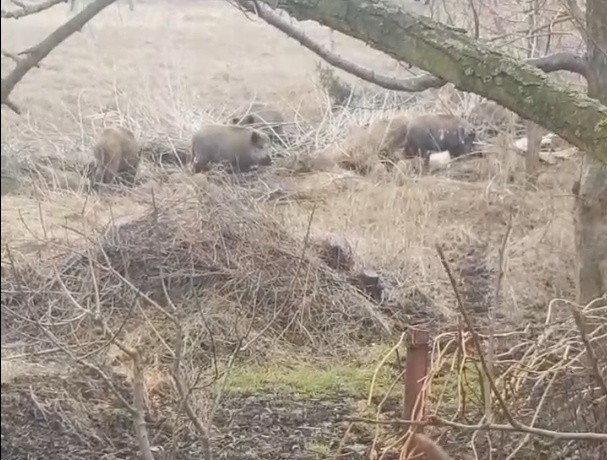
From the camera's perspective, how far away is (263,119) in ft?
7.33

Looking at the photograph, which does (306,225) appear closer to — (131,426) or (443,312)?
(443,312)

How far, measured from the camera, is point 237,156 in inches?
84.2

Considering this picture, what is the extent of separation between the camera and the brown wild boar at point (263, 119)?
2170mm

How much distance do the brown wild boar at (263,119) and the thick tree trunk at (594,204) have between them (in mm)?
801

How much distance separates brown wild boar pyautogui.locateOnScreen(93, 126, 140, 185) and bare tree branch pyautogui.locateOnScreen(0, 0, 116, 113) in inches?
34.2

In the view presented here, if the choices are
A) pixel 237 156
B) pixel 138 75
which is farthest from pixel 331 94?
pixel 138 75

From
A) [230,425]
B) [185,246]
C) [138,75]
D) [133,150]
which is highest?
[138,75]

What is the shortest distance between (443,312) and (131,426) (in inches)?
26.5

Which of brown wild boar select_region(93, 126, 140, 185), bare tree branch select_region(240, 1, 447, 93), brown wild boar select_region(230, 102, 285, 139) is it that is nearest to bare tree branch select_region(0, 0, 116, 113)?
bare tree branch select_region(240, 1, 447, 93)

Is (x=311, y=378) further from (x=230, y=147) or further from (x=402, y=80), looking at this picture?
(x=230, y=147)

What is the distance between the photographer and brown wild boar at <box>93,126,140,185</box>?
5.49ft

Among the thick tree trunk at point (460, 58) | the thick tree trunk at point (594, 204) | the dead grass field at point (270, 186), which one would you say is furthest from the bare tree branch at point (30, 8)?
the thick tree trunk at point (594, 204)

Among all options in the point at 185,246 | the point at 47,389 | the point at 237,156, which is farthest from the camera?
the point at 237,156

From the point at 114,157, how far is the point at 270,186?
445mm
